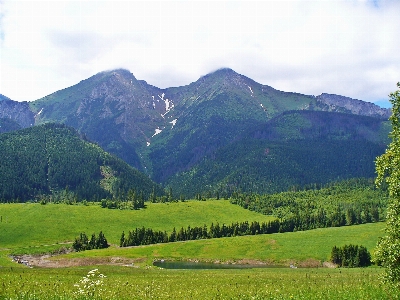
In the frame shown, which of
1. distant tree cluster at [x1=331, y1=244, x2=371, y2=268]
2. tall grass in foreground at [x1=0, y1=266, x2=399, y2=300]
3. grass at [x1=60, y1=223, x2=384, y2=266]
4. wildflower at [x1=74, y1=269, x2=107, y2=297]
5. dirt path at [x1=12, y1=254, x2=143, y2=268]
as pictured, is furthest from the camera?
grass at [x1=60, y1=223, x2=384, y2=266]

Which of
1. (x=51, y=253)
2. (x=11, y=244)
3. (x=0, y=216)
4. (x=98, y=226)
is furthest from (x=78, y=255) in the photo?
(x=0, y=216)

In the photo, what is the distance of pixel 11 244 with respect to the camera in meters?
156

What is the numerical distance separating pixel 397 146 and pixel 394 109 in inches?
137

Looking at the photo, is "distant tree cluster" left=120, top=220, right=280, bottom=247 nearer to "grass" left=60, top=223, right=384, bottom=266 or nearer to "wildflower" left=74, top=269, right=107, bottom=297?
"grass" left=60, top=223, right=384, bottom=266

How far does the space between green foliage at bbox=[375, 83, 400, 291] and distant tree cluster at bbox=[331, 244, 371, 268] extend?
316ft

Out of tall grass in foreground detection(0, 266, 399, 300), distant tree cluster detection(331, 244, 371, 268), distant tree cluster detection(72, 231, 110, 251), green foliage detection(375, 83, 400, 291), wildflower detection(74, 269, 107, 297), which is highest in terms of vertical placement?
green foliage detection(375, 83, 400, 291)

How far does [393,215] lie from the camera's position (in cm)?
2903

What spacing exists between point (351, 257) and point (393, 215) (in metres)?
101

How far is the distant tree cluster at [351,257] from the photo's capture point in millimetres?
116250

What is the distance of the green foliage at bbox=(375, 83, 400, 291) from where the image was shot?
28234 mm

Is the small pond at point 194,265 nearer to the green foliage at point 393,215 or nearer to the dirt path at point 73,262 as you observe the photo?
the dirt path at point 73,262

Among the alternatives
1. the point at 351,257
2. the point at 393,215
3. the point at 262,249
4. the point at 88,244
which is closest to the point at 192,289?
the point at 393,215

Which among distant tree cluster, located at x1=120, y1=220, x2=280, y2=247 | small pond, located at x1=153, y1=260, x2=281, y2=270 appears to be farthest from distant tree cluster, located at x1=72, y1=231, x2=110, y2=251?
small pond, located at x1=153, y1=260, x2=281, y2=270

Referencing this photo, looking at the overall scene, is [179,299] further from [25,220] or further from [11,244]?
[25,220]
